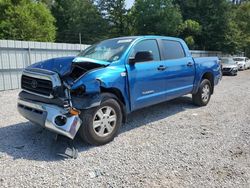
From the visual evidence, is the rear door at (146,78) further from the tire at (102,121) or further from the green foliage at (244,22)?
the green foliage at (244,22)

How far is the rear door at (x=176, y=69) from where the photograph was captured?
5.66 meters

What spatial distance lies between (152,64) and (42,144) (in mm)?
2617

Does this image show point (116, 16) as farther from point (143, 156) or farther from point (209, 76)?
point (143, 156)

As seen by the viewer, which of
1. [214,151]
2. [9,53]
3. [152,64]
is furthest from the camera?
[9,53]

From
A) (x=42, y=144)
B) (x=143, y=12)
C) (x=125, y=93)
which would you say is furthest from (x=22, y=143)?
(x=143, y=12)

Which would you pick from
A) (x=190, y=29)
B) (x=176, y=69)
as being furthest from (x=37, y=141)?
(x=190, y=29)

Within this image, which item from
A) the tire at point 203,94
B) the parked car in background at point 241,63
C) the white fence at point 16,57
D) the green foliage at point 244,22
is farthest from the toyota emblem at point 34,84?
the green foliage at point 244,22

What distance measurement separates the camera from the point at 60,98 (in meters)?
3.83

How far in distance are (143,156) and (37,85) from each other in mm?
2071

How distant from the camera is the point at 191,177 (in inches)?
129

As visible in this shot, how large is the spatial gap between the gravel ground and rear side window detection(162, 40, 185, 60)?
58.1 inches

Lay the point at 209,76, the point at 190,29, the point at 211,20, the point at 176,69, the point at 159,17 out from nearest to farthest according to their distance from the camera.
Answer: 1. the point at 176,69
2. the point at 209,76
3. the point at 159,17
4. the point at 190,29
5. the point at 211,20

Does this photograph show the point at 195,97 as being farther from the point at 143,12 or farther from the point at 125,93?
the point at 143,12

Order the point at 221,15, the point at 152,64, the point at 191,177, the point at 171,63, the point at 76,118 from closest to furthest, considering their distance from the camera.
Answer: the point at 191,177 < the point at 76,118 < the point at 152,64 < the point at 171,63 < the point at 221,15
